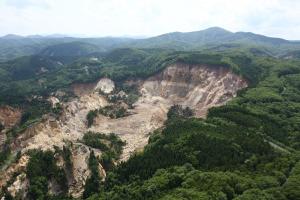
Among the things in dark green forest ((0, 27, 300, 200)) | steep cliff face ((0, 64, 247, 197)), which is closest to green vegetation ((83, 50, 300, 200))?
dark green forest ((0, 27, 300, 200))

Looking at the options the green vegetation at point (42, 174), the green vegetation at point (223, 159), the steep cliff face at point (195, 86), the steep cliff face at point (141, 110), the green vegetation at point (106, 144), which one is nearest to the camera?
the green vegetation at point (223, 159)

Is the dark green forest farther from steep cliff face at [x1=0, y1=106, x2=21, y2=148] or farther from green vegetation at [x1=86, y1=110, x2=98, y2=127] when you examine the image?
steep cliff face at [x1=0, y1=106, x2=21, y2=148]

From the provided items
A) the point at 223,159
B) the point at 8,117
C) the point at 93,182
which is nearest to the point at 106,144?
the point at 93,182

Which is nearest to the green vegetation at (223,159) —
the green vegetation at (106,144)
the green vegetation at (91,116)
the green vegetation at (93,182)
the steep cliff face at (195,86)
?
the green vegetation at (93,182)

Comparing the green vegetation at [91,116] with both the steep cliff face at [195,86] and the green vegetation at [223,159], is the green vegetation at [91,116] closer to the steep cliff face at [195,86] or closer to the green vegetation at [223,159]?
the green vegetation at [223,159]

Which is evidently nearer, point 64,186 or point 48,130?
point 64,186

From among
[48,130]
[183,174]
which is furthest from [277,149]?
[48,130]

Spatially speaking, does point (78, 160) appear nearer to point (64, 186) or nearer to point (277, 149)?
point (64, 186)

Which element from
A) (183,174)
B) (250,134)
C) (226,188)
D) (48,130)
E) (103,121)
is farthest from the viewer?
(103,121)
